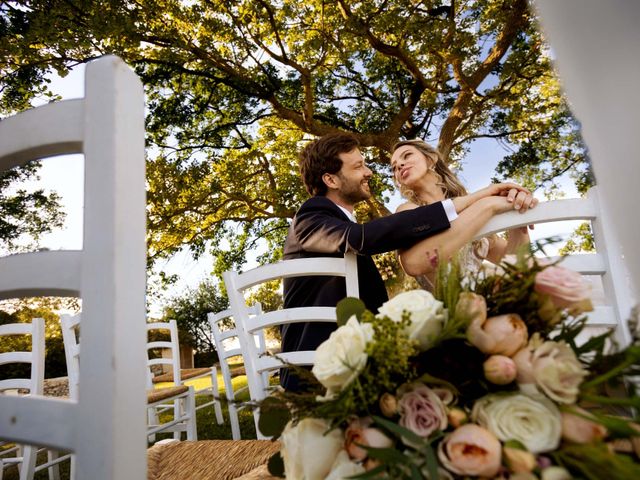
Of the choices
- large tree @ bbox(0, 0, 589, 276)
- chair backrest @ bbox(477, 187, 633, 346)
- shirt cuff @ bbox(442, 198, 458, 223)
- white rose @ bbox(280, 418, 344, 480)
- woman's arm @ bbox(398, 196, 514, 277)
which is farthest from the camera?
large tree @ bbox(0, 0, 589, 276)

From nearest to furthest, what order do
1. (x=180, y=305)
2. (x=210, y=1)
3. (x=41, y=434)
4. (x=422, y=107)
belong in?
(x=41, y=434) < (x=210, y=1) < (x=422, y=107) < (x=180, y=305)

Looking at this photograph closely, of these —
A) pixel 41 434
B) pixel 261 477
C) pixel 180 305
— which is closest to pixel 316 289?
pixel 261 477

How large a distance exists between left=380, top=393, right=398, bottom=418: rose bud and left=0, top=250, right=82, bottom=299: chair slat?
38 cm

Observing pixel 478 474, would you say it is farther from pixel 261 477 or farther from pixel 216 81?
pixel 216 81

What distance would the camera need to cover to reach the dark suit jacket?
152cm

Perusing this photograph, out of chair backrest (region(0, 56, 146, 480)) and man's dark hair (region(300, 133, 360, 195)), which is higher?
man's dark hair (region(300, 133, 360, 195))

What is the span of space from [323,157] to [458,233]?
1.28 meters

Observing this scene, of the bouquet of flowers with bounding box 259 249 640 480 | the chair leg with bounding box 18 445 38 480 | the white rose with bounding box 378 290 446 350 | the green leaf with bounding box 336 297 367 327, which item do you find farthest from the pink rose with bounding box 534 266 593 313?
the chair leg with bounding box 18 445 38 480

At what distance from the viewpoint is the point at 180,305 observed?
18375 mm

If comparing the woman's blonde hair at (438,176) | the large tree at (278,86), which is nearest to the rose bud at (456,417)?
the woman's blonde hair at (438,176)

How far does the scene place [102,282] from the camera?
510 millimetres

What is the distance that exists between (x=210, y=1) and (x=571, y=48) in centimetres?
777

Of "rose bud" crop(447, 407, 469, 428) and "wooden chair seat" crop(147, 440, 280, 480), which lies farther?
"wooden chair seat" crop(147, 440, 280, 480)

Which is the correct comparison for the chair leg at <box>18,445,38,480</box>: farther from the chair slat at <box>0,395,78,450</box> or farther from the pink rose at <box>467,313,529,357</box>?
the pink rose at <box>467,313,529,357</box>
